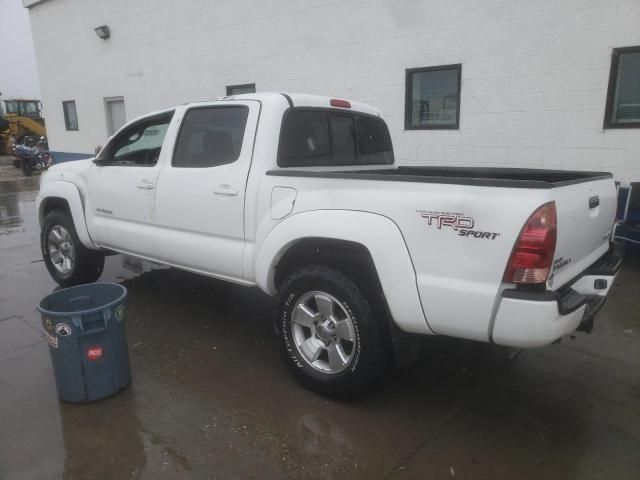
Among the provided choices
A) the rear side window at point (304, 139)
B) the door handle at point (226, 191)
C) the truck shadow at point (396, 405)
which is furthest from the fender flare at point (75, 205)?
the rear side window at point (304, 139)

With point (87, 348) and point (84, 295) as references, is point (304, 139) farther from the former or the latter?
point (87, 348)

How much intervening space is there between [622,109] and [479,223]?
199 inches

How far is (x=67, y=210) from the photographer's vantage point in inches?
202

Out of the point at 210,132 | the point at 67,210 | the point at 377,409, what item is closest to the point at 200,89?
the point at 67,210

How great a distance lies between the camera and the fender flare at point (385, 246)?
2.58 metres

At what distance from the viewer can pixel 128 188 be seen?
14.1ft

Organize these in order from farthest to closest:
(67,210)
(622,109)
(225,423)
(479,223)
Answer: (622,109)
(67,210)
(225,423)
(479,223)

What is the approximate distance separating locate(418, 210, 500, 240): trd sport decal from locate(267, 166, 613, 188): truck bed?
0.17 m

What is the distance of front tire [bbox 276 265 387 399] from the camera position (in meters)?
2.85

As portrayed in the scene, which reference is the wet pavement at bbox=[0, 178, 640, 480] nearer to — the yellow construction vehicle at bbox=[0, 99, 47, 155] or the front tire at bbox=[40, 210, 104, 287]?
the front tire at bbox=[40, 210, 104, 287]

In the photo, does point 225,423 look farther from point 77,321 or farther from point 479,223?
point 479,223

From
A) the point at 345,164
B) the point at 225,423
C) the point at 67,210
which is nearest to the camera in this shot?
the point at 225,423

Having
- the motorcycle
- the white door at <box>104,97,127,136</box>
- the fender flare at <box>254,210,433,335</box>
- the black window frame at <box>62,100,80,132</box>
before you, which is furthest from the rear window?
the motorcycle

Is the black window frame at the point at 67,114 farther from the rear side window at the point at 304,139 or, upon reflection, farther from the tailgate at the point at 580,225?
the tailgate at the point at 580,225
